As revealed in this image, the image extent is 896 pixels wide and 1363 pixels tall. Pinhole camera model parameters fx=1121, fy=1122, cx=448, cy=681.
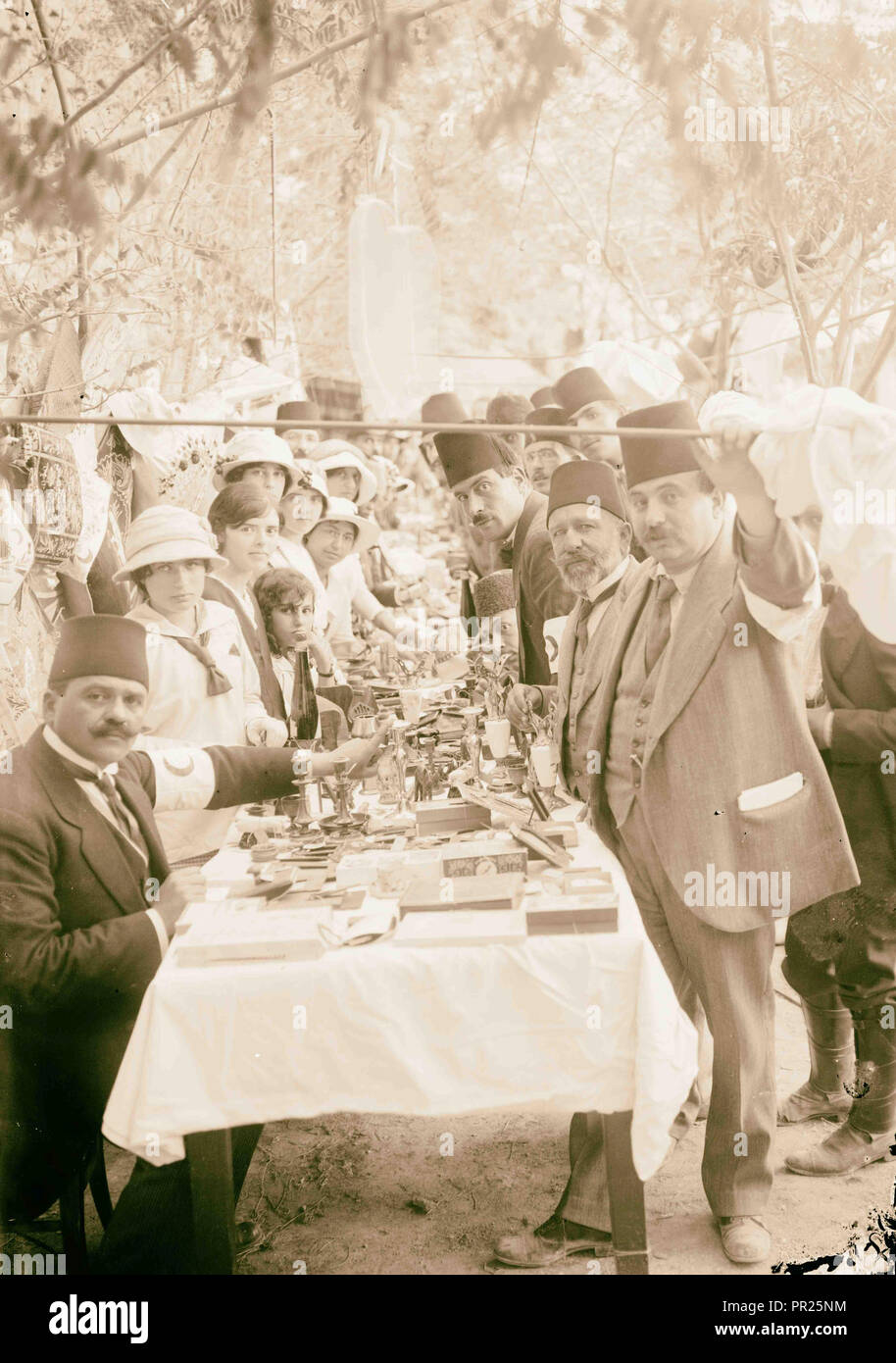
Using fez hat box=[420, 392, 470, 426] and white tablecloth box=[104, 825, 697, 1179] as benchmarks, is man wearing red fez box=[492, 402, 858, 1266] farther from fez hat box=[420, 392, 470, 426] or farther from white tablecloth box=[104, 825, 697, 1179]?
fez hat box=[420, 392, 470, 426]

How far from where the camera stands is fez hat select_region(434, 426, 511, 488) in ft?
16.0

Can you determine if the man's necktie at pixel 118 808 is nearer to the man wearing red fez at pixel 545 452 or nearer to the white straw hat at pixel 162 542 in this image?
the white straw hat at pixel 162 542

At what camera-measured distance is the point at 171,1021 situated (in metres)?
2.37

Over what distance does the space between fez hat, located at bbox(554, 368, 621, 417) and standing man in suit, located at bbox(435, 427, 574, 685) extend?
34 cm

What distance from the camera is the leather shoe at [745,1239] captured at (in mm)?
2789

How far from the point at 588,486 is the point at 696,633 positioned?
0.75 m

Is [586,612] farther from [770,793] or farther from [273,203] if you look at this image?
[273,203]

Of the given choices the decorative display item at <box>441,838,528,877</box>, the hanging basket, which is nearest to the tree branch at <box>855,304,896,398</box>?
the decorative display item at <box>441,838,528,877</box>

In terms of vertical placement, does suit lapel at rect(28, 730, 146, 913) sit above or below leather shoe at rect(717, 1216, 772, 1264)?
above

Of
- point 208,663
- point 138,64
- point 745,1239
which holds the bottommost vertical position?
point 745,1239

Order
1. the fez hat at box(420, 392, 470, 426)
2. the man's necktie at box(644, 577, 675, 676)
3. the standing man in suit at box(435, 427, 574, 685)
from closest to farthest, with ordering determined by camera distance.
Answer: the man's necktie at box(644, 577, 675, 676) < the standing man in suit at box(435, 427, 574, 685) < the fez hat at box(420, 392, 470, 426)

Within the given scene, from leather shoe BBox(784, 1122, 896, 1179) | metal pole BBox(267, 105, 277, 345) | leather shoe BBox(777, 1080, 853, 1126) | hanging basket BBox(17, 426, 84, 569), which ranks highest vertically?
metal pole BBox(267, 105, 277, 345)

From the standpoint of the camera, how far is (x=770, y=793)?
2859mm

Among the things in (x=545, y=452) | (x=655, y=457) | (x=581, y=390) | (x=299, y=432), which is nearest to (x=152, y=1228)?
(x=655, y=457)
